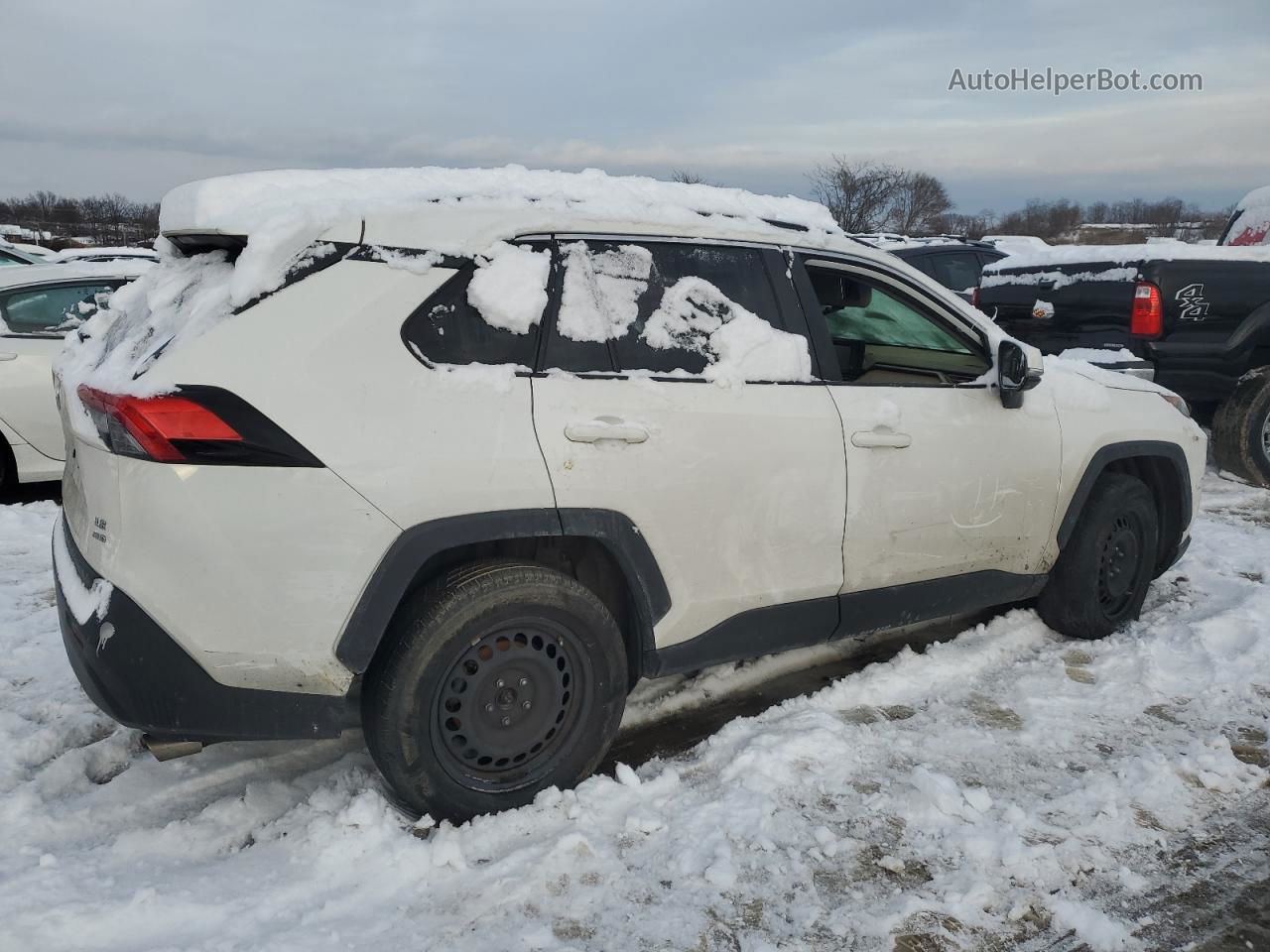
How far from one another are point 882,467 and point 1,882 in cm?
291

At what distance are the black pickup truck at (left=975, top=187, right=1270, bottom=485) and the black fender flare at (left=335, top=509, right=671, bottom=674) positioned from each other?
499cm

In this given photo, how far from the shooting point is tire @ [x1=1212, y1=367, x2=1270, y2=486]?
6.92 meters

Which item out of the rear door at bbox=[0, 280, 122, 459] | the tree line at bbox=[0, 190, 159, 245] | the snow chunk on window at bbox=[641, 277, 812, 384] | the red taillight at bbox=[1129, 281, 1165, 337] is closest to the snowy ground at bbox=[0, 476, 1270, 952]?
the snow chunk on window at bbox=[641, 277, 812, 384]

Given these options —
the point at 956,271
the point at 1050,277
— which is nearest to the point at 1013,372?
the point at 1050,277

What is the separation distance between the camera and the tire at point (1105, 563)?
165 inches

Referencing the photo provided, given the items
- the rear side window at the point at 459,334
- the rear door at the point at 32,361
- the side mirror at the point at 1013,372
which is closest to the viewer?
the rear side window at the point at 459,334

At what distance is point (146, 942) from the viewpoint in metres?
2.30

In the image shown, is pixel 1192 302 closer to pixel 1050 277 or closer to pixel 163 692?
pixel 1050 277

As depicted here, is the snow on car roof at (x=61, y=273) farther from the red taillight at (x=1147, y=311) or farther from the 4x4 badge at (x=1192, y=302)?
the 4x4 badge at (x=1192, y=302)

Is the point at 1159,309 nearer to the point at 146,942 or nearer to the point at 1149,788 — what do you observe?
the point at 1149,788

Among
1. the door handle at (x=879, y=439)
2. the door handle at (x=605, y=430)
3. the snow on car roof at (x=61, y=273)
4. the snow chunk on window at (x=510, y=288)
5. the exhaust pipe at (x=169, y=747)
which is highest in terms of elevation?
the snow on car roof at (x=61, y=273)

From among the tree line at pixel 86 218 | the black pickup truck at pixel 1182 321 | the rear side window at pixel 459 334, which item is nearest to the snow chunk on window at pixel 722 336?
the rear side window at pixel 459 334

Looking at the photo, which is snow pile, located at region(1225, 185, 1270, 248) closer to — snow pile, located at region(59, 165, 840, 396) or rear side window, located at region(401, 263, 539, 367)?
snow pile, located at region(59, 165, 840, 396)

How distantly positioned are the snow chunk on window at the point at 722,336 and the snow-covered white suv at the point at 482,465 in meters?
0.01
